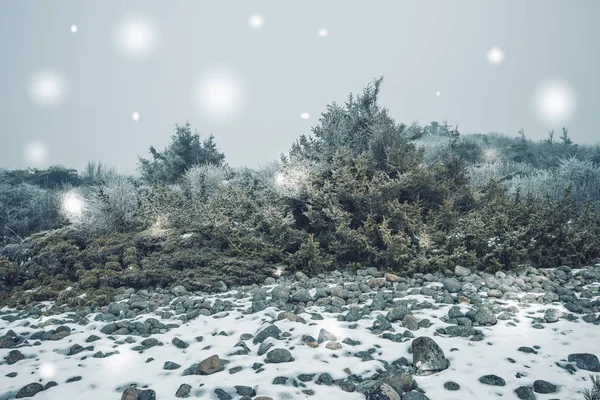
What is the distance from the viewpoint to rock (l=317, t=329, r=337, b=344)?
3.48m

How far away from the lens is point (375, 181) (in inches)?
264

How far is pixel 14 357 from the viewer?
3.40 m

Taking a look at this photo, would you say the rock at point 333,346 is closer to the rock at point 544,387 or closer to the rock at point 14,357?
the rock at point 544,387

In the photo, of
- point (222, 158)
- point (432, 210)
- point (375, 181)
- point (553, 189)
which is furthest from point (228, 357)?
point (222, 158)

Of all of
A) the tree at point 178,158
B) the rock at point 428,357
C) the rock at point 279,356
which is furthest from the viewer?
the tree at point 178,158

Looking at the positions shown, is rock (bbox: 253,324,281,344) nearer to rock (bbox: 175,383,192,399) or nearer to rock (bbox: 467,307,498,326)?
rock (bbox: 175,383,192,399)

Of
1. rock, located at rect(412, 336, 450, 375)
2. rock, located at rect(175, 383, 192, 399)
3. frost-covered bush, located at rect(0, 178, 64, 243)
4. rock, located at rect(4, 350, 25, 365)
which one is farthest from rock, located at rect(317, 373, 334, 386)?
frost-covered bush, located at rect(0, 178, 64, 243)

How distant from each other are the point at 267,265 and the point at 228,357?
3.04 m

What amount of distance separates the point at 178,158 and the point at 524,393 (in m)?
17.1

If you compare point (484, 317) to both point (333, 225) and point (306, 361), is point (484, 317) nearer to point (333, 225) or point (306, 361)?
point (306, 361)

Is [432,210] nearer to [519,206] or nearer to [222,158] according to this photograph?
[519,206]

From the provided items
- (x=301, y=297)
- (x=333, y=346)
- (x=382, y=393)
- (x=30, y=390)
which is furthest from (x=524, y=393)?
(x=30, y=390)

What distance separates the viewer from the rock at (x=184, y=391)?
107 inches

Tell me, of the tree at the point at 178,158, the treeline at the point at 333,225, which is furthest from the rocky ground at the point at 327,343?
the tree at the point at 178,158
